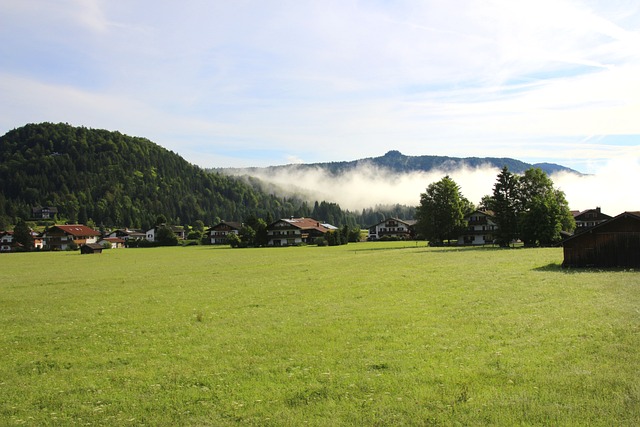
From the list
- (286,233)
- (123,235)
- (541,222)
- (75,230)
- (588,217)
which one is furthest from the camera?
(123,235)

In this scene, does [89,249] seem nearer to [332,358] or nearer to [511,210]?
[511,210]

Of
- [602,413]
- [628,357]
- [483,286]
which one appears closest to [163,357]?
[602,413]

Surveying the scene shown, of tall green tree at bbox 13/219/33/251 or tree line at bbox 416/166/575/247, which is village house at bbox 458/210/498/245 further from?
tall green tree at bbox 13/219/33/251

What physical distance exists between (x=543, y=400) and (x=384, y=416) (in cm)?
412

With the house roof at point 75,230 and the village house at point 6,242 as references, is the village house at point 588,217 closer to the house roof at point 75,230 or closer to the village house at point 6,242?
the house roof at point 75,230

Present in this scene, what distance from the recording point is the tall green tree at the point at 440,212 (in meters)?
103

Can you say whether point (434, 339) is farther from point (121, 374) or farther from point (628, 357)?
point (121, 374)

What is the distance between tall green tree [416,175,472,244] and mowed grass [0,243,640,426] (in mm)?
71953

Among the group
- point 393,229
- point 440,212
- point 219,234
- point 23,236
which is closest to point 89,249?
point 23,236

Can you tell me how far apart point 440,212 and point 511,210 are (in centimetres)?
1852

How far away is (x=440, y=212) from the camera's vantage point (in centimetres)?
10294

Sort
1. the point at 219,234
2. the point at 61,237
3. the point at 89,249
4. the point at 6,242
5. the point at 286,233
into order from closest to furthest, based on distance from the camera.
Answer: the point at 89,249 < the point at 6,242 < the point at 286,233 < the point at 61,237 < the point at 219,234

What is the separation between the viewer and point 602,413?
1080 centimetres

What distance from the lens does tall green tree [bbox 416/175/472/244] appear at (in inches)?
4043
